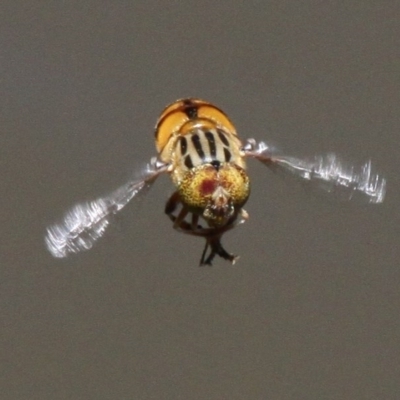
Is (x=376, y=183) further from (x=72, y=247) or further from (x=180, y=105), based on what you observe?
(x=72, y=247)

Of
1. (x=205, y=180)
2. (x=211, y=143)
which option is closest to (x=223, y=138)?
(x=211, y=143)

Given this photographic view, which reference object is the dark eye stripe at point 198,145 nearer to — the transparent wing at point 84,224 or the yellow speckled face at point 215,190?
the yellow speckled face at point 215,190

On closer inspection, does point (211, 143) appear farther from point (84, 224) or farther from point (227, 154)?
point (84, 224)

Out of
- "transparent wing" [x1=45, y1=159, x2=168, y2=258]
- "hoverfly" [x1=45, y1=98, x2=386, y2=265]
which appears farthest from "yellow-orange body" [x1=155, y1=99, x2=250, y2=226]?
"transparent wing" [x1=45, y1=159, x2=168, y2=258]

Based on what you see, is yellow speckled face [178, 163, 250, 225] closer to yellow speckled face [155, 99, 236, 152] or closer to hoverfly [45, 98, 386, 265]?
hoverfly [45, 98, 386, 265]

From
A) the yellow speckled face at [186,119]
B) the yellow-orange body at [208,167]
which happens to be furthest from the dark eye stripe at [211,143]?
the yellow speckled face at [186,119]

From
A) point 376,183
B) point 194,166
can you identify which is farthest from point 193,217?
point 376,183

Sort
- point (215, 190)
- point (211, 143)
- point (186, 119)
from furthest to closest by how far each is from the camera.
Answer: point (186, 119), point (211, 143), point (215, 190)
